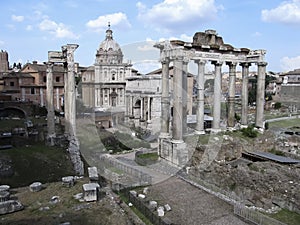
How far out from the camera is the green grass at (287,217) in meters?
10.9

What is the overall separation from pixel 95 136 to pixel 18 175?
485 inches

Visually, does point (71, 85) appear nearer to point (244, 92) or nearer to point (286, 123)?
point (244, 92)

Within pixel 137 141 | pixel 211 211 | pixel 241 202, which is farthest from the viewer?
pixel 137 141

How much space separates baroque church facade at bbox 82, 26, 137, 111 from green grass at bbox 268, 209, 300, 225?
134 feet

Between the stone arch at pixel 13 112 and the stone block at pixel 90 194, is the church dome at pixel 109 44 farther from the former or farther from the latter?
the stone block at pixel 90 194

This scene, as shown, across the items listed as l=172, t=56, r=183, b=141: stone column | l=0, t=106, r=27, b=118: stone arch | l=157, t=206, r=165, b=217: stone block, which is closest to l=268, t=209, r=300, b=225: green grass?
l=157, t=206, r=165, b=217: stone block

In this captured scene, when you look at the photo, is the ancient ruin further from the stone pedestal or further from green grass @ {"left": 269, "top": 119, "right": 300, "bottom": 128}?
green grass @ {"left": 269, "top": 119, "right": 300, "bottom": 128}

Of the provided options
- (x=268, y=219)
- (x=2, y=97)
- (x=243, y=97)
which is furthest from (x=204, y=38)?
(x=2, y=97)

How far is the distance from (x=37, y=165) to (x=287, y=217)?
13.5m

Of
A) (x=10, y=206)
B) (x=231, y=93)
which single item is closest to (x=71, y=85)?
(x=231, y=93)

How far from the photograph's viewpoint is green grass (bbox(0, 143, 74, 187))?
631 inches

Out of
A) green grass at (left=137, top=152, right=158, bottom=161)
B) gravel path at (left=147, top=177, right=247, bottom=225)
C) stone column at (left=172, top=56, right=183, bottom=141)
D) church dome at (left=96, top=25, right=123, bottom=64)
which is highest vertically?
church dome at (left=96, top=25, right=123, bottom=64)

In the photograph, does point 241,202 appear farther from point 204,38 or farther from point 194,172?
point 204,38

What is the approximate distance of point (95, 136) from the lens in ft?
93.1
